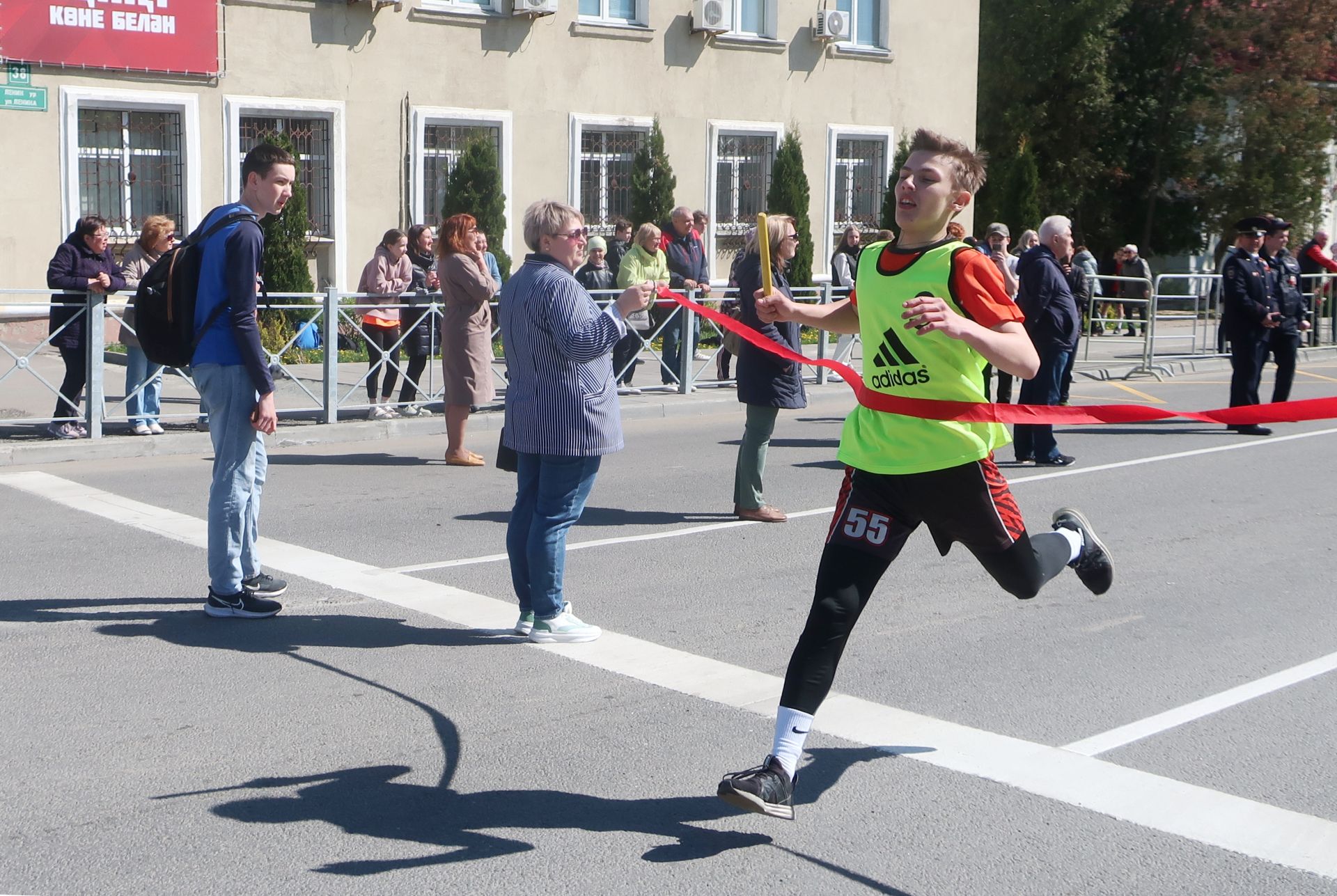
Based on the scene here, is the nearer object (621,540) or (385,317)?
(621,540)

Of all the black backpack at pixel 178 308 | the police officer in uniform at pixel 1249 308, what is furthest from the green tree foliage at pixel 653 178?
the black backpack at pixel 178 308

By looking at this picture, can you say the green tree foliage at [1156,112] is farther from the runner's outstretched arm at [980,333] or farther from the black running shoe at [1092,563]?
the runner's outstretched arm at [980,333]

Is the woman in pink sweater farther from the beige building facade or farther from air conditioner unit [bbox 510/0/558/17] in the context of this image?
air conditioner unit [bbox 510/0/558/17]

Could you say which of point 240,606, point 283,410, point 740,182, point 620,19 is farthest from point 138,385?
point 740,182

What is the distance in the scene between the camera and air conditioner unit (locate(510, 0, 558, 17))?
21047 mm

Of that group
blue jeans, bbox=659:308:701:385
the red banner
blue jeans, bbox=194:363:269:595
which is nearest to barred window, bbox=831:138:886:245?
blue jeans, bbox=659:308:701:385

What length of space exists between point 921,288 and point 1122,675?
2250 mm

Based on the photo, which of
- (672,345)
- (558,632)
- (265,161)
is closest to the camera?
(558,632)

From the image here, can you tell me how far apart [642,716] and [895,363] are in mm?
1601

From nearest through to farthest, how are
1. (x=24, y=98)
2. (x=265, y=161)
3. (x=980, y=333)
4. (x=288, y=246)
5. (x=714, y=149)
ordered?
1. (x=980, y=333)
2. (x=265, y=161)
3. (x=24, y=98)
4. (x=288, y=246)
5. (x=714, y=149)

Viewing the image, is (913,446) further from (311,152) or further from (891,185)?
(891,185)

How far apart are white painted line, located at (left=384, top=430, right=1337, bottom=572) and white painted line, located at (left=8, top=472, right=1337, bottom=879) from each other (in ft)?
1.29

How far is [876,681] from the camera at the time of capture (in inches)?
222

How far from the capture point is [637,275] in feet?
48.2
